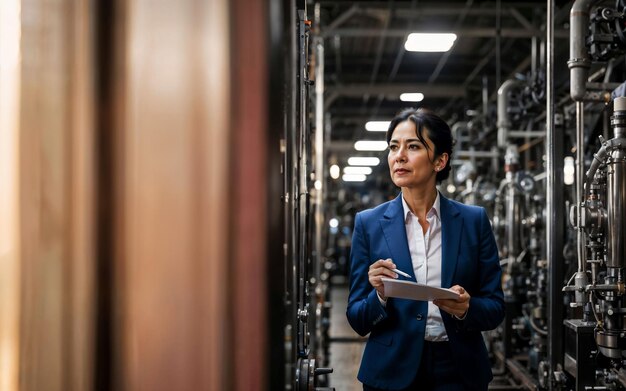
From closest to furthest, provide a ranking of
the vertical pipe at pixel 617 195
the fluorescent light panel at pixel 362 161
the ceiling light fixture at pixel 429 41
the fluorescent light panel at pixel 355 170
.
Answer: the vertical pipe at pixel 617 195, the ceiling light fixture at pixel 429 41, the fluorescent light panel at pixel 362 161, the fluorescent light panel at pixel 355 170

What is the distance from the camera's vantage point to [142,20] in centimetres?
57

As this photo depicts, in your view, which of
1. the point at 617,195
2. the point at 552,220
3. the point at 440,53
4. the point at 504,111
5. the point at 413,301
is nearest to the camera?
the point at 413,301

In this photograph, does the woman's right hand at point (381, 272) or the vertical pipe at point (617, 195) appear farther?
the vertical pipe at point (617, 195)

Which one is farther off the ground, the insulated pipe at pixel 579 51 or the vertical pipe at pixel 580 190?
the insulated pipe at pixel 579 51

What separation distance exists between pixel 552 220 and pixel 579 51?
41.3 inches

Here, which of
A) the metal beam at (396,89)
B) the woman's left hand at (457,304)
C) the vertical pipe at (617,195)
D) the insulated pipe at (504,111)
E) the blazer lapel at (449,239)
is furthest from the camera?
the metal beam at (396,89)

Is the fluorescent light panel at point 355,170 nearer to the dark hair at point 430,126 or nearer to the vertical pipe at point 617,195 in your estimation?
the vertical pipe at point 617,195

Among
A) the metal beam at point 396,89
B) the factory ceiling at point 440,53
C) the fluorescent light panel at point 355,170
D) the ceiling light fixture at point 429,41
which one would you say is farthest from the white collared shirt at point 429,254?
the fluorescent light panel at point 355,170

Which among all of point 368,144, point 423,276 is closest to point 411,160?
point 423,276

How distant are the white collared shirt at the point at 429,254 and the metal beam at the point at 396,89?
1062 centimetres

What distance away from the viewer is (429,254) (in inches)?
85.4

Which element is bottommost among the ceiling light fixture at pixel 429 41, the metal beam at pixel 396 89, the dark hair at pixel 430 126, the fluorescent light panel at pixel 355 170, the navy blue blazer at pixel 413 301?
the navy blue blazer at pixel 413 301

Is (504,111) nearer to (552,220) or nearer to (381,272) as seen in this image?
(552,220)

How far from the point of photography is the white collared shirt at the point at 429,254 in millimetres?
2119
